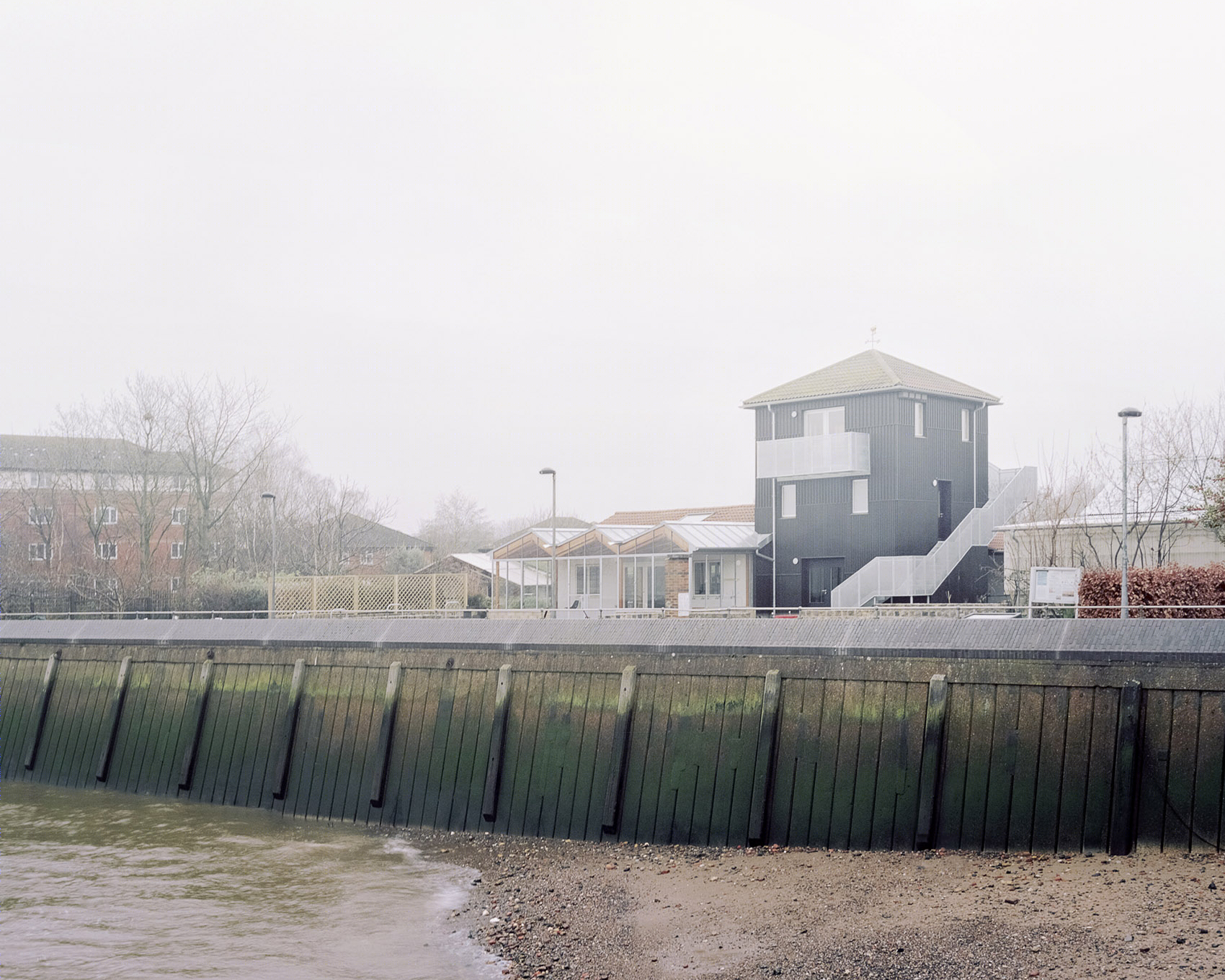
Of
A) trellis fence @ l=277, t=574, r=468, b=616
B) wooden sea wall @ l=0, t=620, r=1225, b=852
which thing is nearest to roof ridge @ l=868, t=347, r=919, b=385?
trellis fence @ l=277, t=574, r=468, b=616

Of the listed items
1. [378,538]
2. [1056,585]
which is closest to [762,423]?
[1056,585]

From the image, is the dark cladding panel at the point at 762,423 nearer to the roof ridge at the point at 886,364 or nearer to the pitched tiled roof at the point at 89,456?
the roof ridge at the point at 886,364

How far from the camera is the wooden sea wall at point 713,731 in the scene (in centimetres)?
1132

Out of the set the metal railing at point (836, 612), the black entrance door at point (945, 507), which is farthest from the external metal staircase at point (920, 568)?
the black entrance door at point (945, 507)

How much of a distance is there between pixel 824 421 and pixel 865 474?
245 cm

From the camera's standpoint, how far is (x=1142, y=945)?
8.73 meters

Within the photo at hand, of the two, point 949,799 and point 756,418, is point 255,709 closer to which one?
point 949,799

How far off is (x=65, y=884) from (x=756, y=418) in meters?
29.6

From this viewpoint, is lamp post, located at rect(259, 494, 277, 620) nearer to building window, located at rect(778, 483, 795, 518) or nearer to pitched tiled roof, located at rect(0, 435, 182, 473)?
pitched tiled roof, located at rect(0, 435, 182, 473)

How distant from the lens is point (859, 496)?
1492 inches

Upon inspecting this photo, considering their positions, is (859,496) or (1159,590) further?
(859,496)

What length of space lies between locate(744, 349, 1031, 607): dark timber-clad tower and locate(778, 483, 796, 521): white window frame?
4cm

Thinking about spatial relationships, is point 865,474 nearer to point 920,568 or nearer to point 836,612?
point 920,568

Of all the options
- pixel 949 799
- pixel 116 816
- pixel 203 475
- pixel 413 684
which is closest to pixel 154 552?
pixel 203 475
